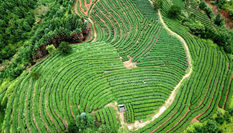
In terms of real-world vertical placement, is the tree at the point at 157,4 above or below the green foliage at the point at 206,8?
above

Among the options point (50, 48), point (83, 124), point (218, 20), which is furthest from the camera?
point (218, 20)

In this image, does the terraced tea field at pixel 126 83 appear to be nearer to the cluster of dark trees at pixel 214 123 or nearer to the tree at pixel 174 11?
the cluster of dark trees at pixel 214 123

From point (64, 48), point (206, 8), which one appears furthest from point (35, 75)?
point (206, 8)

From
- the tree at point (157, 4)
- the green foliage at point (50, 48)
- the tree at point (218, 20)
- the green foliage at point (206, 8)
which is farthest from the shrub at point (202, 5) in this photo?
the green foliage at point (50, 48)

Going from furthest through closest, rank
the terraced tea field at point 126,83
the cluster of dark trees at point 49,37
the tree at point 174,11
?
the tree at point 174,11
the cluster of dark trees at point 49,37
the terraced tea field at point 126,83

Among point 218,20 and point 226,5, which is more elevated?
point 226,5

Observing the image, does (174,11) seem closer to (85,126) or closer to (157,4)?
(157,4)

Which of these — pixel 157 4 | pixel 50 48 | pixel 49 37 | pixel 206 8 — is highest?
pixel 49 37

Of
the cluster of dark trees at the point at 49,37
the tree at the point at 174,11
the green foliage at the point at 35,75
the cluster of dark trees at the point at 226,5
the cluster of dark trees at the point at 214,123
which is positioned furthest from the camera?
the cluster of dark trees at the point at 226,5
